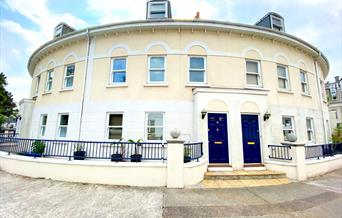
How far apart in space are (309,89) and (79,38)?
16.6 m

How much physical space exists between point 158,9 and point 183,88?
6179 millimetres

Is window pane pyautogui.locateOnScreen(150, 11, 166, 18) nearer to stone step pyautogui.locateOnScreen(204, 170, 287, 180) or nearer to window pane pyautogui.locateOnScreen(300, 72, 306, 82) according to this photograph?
stone step pyautogui.locateOnScreen(204, 170, 287, 180)

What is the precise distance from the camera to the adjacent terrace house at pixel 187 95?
7.68 meters

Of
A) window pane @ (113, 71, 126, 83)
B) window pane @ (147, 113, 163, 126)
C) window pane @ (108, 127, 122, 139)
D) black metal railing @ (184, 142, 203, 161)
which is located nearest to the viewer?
black metal railing @ (184, 142, 203, 161)

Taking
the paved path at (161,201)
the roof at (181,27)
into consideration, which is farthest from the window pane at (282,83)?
the paved path at (161,201)

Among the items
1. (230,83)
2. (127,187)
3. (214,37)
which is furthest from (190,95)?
(127,187)

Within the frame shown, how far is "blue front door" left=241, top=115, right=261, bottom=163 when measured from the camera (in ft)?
25.9

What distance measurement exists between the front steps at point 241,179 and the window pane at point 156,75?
5.60 m

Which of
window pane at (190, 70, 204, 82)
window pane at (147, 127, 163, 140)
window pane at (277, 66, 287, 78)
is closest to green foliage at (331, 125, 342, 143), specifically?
window pane at (277, 66, 287, 78)

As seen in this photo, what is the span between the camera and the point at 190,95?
8492 mm

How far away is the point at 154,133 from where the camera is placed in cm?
829

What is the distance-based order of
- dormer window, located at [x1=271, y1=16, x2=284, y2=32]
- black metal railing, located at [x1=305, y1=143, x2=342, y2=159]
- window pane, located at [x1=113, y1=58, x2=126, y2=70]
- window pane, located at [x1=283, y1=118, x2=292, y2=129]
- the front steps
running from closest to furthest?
the front steps → black metal railing, located at [x1=305, y1=143, x2=342, y2=159] → window pane, located at [x1=113, y1=58, x2=126, y2=70] → window pane, located at [x1=283, y1=118, x2=292, y2=129] → dormer window, located at [x1=271, y1=16, x2=284, y2=32]

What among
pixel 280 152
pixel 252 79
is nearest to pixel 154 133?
pixel 280 152

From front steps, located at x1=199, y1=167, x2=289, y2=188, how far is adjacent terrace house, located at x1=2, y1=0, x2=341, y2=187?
1.34ft
